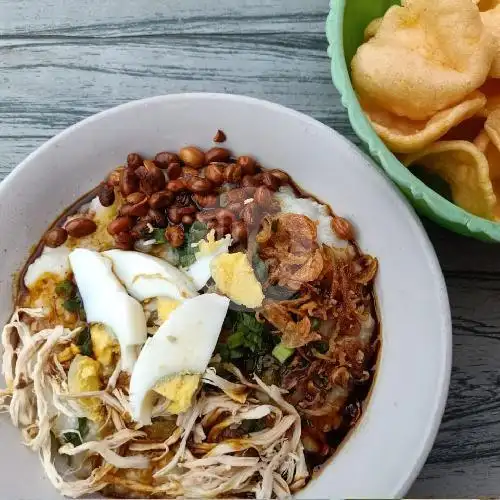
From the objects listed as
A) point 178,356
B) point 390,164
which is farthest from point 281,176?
point 178,356

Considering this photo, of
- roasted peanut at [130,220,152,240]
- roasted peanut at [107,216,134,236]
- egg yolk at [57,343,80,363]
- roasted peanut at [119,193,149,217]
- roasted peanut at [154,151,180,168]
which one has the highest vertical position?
roasted peanut at [154,151,180,168]

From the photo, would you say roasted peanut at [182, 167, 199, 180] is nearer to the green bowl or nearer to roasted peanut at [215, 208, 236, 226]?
roasted peanut at [215, 208, 236, 226]

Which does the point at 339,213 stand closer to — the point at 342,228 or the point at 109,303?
the point at 342,228

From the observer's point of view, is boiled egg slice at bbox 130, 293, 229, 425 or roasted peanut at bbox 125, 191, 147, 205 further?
roasted peanut at bbox 125, 191, 147, 205

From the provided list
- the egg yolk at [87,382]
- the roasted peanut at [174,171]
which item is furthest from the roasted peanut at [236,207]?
the egg yolk at [87,382]

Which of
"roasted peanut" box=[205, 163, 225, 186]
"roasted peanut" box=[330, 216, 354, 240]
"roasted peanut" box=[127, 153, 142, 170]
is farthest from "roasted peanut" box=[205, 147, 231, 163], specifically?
Answer: "roasted peanut" box=[330, 216, 354, 240]

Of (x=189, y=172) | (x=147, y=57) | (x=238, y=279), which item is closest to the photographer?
(x=238, y=279)
